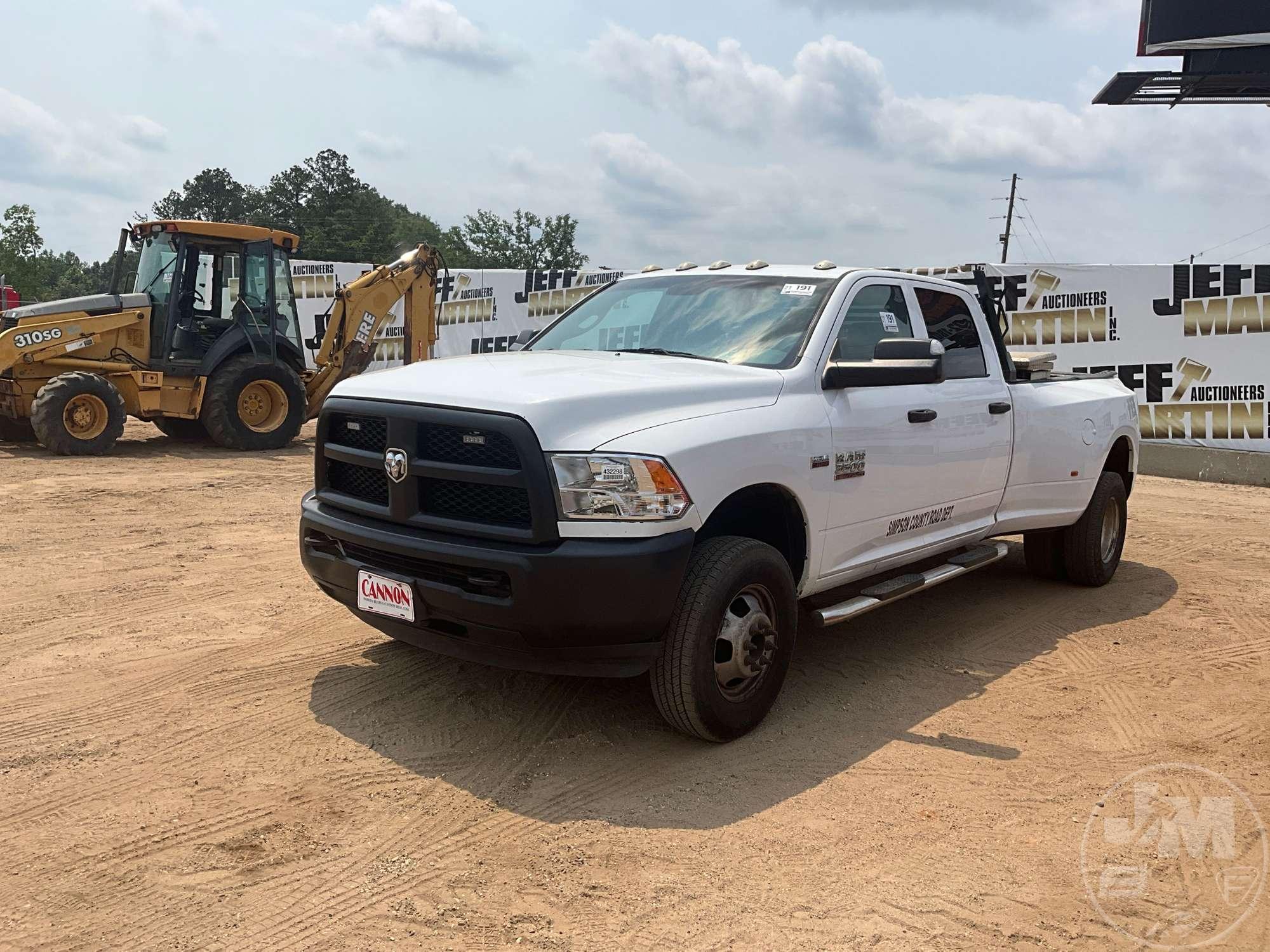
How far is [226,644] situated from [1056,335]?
13.1 m

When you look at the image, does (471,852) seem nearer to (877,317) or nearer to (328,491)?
(328,491)

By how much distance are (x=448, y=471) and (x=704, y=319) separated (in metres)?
1.79

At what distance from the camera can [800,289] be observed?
5203 millimetres

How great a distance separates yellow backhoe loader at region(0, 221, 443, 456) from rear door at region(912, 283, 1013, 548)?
10370mm

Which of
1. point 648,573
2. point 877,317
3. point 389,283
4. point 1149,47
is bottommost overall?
point 648,573

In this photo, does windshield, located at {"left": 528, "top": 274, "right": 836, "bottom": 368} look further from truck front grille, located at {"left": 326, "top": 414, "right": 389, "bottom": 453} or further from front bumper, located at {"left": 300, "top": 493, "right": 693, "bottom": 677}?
truck front grille, located at {"left": 326, "top": 414, "right": 389, "bottom": 453}

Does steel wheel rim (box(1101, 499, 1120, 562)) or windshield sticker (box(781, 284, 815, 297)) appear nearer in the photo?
windshield sticker (box(781, 284, 815, 297))

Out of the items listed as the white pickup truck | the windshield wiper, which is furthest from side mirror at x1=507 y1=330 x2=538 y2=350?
the windshield wiper

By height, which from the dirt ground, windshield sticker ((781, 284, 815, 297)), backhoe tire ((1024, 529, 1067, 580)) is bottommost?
the dirt ground

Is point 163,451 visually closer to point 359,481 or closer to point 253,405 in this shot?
point 253,405

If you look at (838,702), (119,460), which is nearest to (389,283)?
(119,460)

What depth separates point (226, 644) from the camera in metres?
5.38

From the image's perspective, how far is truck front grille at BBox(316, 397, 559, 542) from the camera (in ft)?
12.5

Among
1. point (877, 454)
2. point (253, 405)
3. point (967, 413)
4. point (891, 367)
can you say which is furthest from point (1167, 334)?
point (253, 405)
